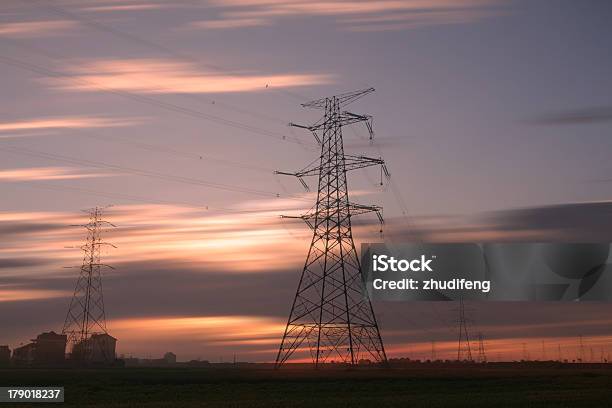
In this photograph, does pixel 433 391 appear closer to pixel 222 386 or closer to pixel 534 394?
pixel 534 394

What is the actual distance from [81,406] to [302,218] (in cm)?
4792

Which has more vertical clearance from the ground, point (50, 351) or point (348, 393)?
point (50, 351)

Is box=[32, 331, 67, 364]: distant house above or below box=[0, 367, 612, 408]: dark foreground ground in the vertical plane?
above

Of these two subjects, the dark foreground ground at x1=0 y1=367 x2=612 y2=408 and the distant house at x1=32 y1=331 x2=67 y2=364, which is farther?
the distant house at x1=32 y1=331 x2=67 y2=364

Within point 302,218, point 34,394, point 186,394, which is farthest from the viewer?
point 302,218

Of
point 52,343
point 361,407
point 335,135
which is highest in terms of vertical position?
point 335,135

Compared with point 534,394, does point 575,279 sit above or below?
above

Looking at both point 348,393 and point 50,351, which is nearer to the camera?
point 348,393

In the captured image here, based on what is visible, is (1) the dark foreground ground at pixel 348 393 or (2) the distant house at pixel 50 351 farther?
(2) the distant house at pixel 50 351

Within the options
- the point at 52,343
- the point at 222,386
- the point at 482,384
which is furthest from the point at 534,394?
the point at 52,343

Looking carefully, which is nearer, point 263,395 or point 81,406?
point 81,406

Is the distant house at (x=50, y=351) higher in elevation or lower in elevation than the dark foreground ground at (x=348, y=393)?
higher

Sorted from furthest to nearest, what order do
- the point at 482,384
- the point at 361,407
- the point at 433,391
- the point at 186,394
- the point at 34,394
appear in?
1. the point at 482,384
2. the point at 433,391
3. the point at 186,394
4. the point at 34,394
5. the point at 361,407

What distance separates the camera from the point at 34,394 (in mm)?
65188
